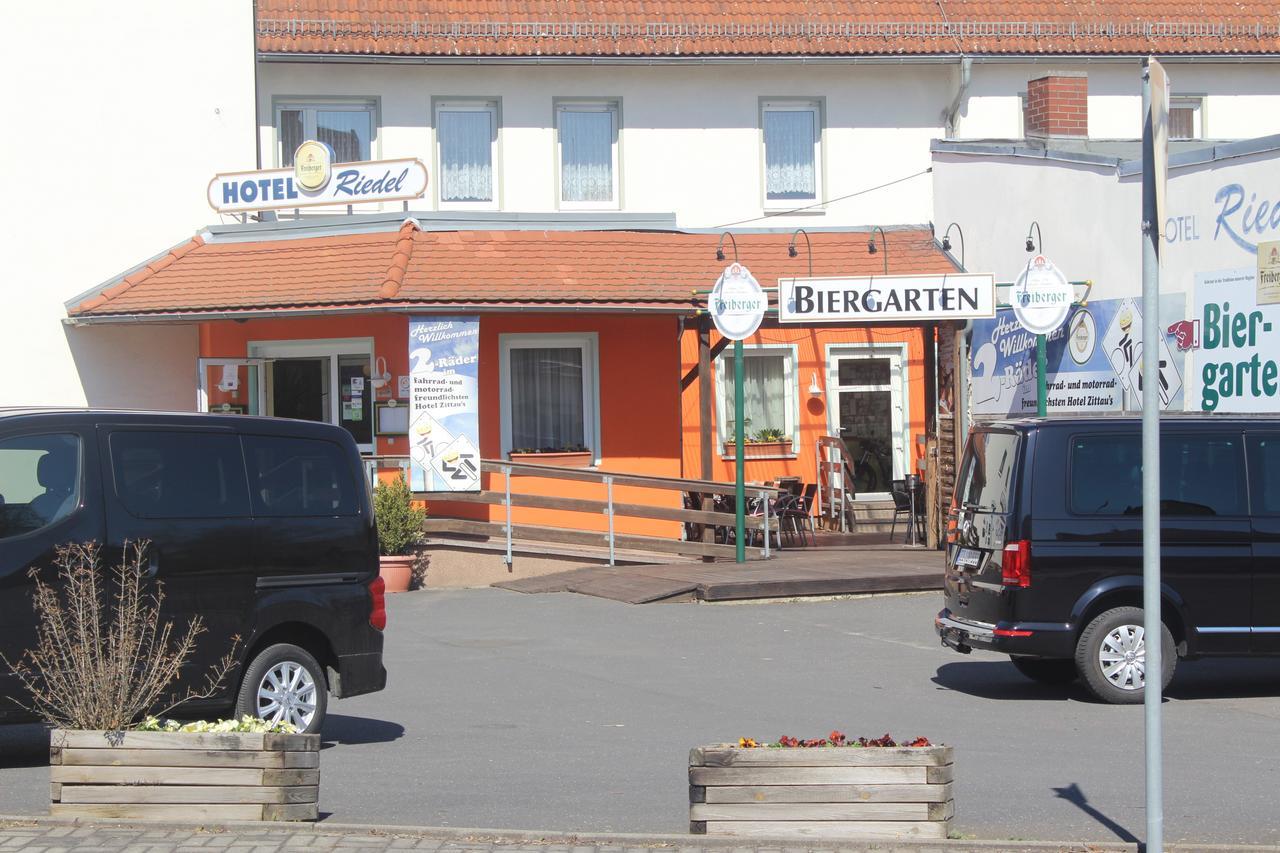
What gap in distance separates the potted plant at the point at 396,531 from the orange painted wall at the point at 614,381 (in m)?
2.26

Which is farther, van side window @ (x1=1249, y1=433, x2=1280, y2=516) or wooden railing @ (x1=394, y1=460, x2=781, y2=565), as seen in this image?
wooden railing @ (x1=394, y1=460, x2=781, y2=565)

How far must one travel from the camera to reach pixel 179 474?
920 cm

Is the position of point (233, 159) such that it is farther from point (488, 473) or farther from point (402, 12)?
point (488, 473)

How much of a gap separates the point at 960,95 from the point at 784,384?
5727mm

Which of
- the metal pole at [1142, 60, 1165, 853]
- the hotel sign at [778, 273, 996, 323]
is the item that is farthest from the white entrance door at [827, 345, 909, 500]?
the metal pole at [1142, 60, 1165, 853]

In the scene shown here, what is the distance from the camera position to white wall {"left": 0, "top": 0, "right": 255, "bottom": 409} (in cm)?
2162

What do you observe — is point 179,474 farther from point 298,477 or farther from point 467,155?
point 467,155

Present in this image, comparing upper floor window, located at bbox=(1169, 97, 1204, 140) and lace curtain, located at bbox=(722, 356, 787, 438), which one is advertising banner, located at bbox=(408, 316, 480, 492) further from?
upper floor window, located at bbox=(1169, 97, 1204, 140)

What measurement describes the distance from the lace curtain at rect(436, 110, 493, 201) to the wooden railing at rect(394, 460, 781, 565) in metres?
6.80

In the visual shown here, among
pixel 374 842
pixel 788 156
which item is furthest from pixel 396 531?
pixel 374 842

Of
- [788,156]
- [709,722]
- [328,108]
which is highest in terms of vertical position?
[328,108]

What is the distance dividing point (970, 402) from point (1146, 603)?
1568cm

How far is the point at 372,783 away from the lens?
8648 mm

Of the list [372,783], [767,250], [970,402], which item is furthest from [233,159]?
[372,783]
